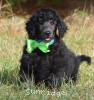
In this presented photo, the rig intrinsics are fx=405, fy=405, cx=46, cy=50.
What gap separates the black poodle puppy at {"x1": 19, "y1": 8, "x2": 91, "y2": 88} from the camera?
5441 millimetres

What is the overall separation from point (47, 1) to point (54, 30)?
27.5ft

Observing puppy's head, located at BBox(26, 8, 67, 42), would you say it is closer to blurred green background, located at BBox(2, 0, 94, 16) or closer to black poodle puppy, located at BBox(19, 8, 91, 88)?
black poodle puppy, located at BBox(19, 8, 91, 88)

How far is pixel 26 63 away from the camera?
17.9ft

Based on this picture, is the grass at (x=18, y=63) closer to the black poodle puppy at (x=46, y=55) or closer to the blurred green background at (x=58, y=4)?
the black poodle puppy at (x=46, y=55)

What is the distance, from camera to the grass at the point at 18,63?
16.0 ft

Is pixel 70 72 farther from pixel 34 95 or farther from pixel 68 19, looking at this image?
pixel 68 19

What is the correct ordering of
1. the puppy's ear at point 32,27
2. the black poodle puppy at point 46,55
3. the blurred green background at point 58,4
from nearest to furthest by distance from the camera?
1. the black poodle puppy at point 46,55
2. the puppy's ear at point 32,27
3. the blurred green background at point 58,4

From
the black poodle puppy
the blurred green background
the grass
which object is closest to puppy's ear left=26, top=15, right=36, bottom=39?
the black poodle puppy

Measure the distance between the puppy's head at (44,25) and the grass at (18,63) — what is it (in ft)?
2.17

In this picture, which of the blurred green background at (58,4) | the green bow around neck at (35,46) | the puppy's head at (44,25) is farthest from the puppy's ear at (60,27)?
the blurred green background at (58,4)

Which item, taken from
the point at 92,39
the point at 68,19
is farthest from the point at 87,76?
the point at 68,19

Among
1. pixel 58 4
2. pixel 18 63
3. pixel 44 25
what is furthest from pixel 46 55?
pixel 58 4

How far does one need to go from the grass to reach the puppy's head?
66cm

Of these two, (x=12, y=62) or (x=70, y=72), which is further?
(x=12, y=62)
